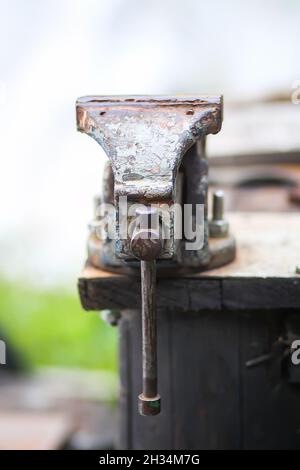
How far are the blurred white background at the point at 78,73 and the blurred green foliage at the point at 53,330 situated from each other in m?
0.17

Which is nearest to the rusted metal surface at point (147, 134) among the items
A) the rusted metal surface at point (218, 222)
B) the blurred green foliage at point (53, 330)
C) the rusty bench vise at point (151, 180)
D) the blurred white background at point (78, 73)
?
the rusty bench vise at point (151, 180)

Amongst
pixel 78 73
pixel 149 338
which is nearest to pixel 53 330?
pixel 78 73

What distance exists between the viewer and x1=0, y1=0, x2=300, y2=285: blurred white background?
16.0 feet

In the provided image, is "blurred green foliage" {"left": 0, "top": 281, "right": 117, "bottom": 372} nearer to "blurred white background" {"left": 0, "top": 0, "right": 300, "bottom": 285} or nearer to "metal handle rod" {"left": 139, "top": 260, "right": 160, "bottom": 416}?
"blurred white background" {"left": 0, "top": 0, "right": 300, "bottom": 285}

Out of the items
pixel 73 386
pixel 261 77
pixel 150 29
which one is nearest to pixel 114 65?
pixel 150 29

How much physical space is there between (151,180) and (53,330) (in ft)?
9.48

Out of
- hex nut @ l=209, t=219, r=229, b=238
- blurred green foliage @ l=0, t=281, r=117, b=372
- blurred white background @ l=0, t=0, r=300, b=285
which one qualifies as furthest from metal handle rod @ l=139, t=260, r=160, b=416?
blurred white background @ l=0, t=0, r=300, b=285

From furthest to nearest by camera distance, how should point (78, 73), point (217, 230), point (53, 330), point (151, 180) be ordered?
1. point (78, 73)
2. point (53, 330)
3. point (217, 230)
4. point (151, 180)

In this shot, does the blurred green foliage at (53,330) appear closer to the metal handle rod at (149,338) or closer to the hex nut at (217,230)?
the hex nut at (217,230)

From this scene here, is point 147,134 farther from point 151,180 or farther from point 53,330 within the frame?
point 53,330

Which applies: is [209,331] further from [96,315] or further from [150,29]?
[150,29]

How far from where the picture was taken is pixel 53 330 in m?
4.10

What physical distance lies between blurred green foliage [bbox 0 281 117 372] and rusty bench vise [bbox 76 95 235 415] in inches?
90.9

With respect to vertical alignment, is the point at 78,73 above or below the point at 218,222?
above
